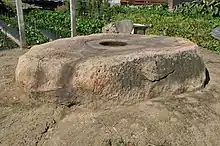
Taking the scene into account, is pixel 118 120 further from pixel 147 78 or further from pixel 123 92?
pixel 147 78

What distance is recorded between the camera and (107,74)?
11.5ft

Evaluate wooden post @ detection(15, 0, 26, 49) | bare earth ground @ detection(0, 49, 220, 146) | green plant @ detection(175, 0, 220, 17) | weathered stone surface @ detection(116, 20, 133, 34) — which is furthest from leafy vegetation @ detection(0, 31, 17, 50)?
green plant @ detection(175, 0, 220, 17)

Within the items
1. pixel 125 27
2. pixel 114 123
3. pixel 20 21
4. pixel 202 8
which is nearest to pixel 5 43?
pixel 20 21

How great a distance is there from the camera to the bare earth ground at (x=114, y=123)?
3240 mm

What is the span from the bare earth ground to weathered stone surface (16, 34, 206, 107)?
126 millimetres

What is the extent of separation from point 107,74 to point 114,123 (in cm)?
51

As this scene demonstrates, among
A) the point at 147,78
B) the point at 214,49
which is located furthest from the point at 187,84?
the point at 214,49

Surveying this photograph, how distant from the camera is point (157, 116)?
3494mm

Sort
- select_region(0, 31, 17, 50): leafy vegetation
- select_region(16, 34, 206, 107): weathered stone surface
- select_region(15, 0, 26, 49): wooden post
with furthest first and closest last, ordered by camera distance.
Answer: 1. select_region(0, 31, 17, 50): leafy vegetation
2. select_region(15, 0, 26, 49): wooden post
3. select_region(16, 34, 206, 107): weathered stone surface

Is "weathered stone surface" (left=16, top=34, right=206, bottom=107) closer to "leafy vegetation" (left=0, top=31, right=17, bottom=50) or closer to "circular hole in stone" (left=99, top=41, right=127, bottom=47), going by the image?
"circular hole in stone" (left=99, top=41, right=127, bottom=47)

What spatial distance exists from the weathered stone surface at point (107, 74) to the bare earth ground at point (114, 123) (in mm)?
126

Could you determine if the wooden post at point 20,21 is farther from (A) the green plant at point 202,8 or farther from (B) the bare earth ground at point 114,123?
(A) the green plant at point 202,8

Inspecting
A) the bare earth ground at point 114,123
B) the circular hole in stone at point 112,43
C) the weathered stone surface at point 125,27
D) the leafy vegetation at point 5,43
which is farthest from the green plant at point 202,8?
the bare earth ground at point 114,123

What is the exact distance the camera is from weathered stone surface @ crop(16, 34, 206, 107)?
355cm
